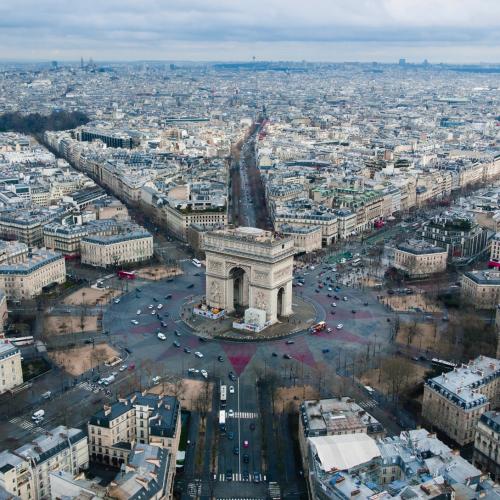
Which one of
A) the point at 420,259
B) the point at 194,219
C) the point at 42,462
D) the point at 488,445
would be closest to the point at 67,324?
the point at 42,462

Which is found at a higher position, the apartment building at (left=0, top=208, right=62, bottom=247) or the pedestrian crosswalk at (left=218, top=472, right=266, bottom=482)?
the apartment building at (left=0, top=208, right=62, bottom=247)

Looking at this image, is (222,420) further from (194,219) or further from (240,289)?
(194,219)

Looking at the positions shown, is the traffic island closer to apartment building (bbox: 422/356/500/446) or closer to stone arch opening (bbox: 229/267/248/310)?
stone arch opening (bbox: 229/267/248/310)

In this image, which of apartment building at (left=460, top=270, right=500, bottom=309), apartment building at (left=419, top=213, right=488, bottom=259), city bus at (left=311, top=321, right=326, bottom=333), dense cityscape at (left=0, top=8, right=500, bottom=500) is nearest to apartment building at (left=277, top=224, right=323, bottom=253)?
dense cityscape at (left=0, top=8, right=500, bottom=500)

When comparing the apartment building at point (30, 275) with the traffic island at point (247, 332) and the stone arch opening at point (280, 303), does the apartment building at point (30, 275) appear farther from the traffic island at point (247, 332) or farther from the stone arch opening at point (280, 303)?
the stone arch opening at point (280, 303)

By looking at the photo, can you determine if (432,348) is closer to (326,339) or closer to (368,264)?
(326,339)
